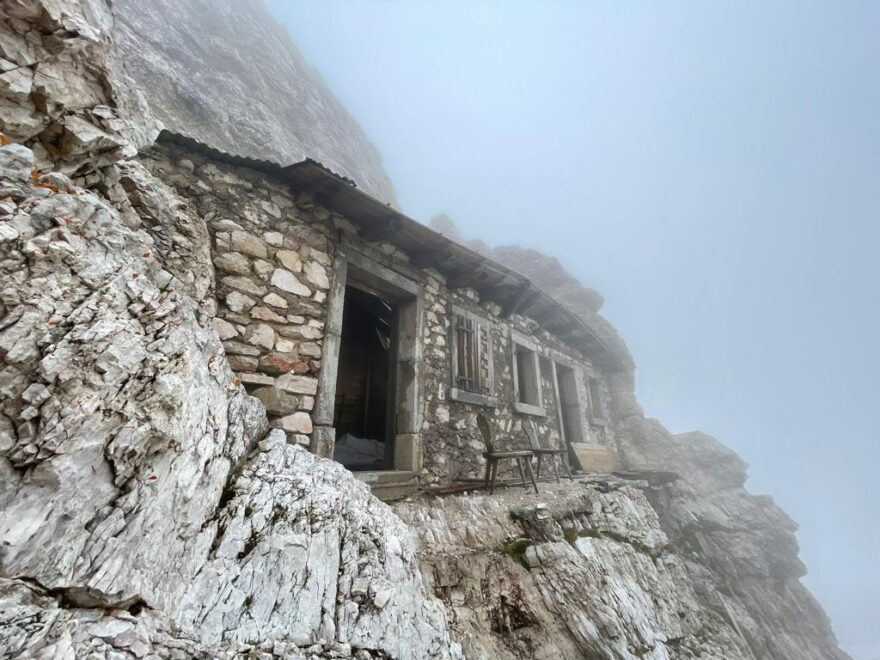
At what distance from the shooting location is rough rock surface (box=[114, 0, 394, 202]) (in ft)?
32.3

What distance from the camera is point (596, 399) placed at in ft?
34.5

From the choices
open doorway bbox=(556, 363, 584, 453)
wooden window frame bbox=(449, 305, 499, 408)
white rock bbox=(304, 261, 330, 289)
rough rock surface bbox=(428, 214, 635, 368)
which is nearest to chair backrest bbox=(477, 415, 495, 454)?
wooden window frame bbox=(449, 305, 499, 408)

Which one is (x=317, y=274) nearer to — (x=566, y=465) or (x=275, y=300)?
(x=275, y=300)

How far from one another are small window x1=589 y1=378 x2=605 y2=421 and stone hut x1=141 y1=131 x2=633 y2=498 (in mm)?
2372

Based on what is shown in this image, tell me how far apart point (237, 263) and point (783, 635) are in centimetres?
1037

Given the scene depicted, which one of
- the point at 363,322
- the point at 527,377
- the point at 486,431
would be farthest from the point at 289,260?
the point at 527,377

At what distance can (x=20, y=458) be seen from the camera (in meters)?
1.12

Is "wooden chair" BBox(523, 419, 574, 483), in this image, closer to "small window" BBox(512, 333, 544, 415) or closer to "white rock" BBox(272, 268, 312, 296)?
"small window" BBox(512, 333, 544, 415)

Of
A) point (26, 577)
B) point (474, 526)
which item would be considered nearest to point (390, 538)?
point (474, 526)

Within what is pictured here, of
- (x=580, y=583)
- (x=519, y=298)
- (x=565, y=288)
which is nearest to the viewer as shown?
(x=580, y=583)

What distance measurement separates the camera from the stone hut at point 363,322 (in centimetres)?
344

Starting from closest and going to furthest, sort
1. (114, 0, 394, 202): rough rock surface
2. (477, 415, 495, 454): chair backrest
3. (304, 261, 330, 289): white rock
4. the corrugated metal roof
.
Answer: the corrugated metal roof
(304, 261, 330, 289): white rock
(477, 415, 495, 454): chair backrest
(114, 0, 394, 202): rough rock surface

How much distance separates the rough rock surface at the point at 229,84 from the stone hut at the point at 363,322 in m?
7.11

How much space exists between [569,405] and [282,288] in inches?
306
